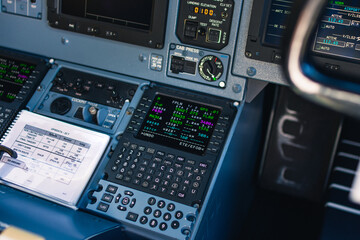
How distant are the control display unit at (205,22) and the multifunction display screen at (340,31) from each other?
1.28ft

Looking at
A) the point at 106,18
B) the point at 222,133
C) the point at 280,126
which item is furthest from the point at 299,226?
the point at 106,18

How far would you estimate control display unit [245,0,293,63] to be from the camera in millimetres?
1734

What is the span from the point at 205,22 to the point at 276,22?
1.01 ft

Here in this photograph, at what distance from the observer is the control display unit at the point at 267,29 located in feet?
5.69

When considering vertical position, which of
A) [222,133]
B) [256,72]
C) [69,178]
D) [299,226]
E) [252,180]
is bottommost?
[299,226]

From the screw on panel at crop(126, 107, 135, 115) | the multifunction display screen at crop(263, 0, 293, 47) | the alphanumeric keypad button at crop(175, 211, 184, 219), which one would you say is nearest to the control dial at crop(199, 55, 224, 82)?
the multifunction display screen at crop(263, 0, 293, 47)

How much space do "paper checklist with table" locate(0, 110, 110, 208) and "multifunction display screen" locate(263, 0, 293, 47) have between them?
82 centimetres

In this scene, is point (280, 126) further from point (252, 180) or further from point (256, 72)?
point (256, 72)

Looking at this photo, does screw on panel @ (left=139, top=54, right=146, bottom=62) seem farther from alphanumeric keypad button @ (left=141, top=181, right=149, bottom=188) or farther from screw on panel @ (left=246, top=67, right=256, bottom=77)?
alphanumeric keypad button @ (left=141, top=181, right=149, bottom=188)

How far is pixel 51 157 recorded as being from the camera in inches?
70.0

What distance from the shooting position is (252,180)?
8.71 ft

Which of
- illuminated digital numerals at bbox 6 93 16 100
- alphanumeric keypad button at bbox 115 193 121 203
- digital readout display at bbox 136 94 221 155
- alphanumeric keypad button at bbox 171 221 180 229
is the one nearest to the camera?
alphanumeric keypad button at bbox 171 221 180 229

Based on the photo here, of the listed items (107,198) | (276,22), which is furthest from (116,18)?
(107,198)

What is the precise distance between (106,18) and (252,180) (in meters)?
1.37
